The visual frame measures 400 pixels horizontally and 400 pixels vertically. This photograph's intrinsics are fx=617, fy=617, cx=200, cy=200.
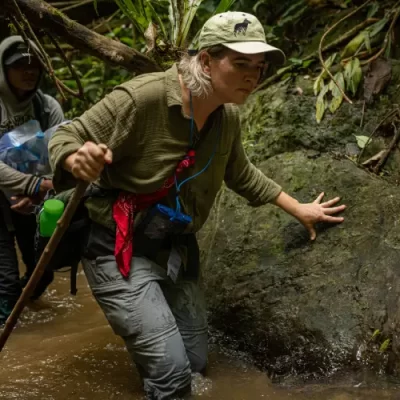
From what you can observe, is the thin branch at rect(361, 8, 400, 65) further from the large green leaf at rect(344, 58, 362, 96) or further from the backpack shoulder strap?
the backpack shoulder strap

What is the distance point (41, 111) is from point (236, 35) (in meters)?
2.05

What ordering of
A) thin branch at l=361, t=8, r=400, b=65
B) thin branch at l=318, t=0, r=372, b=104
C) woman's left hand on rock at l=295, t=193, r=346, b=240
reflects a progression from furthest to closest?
thin branch at l=361, t=8, r=400, b=65 < thin branch at l=318, t=0, r=372, b=104 < woman's left hand on rock at l=295, t=193, r=346, b=240

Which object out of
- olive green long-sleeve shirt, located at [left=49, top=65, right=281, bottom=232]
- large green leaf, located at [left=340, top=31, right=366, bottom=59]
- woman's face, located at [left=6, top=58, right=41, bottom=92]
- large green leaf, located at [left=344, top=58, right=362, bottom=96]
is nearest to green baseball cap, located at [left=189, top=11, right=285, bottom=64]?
olive green long-sleeve shirt, located at [left=49, top=65, right=281, bottom=232]

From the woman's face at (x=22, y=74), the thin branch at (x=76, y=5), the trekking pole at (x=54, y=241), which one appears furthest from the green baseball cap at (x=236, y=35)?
the thin branch at (x=76, y=5)

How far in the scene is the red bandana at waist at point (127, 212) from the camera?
3.09 metres

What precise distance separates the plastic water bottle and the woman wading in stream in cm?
16

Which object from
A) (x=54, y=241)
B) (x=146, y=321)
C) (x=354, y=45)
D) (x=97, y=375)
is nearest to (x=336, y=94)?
(x=354, y=45)

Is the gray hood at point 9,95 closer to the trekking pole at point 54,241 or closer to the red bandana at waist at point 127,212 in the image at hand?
the red bandana at waist at point 127,212

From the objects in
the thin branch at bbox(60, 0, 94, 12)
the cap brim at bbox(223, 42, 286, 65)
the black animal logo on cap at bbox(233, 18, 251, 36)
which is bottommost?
the cap brim at bbox(223, 42, 286, 65)

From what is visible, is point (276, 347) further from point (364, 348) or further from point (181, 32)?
point (181, 32)

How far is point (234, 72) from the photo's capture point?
2.89m

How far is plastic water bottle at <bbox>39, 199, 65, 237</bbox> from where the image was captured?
3102 mm

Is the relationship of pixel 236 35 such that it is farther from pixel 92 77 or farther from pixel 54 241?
pixel 92 77

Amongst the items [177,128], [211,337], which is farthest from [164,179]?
[211,337]
